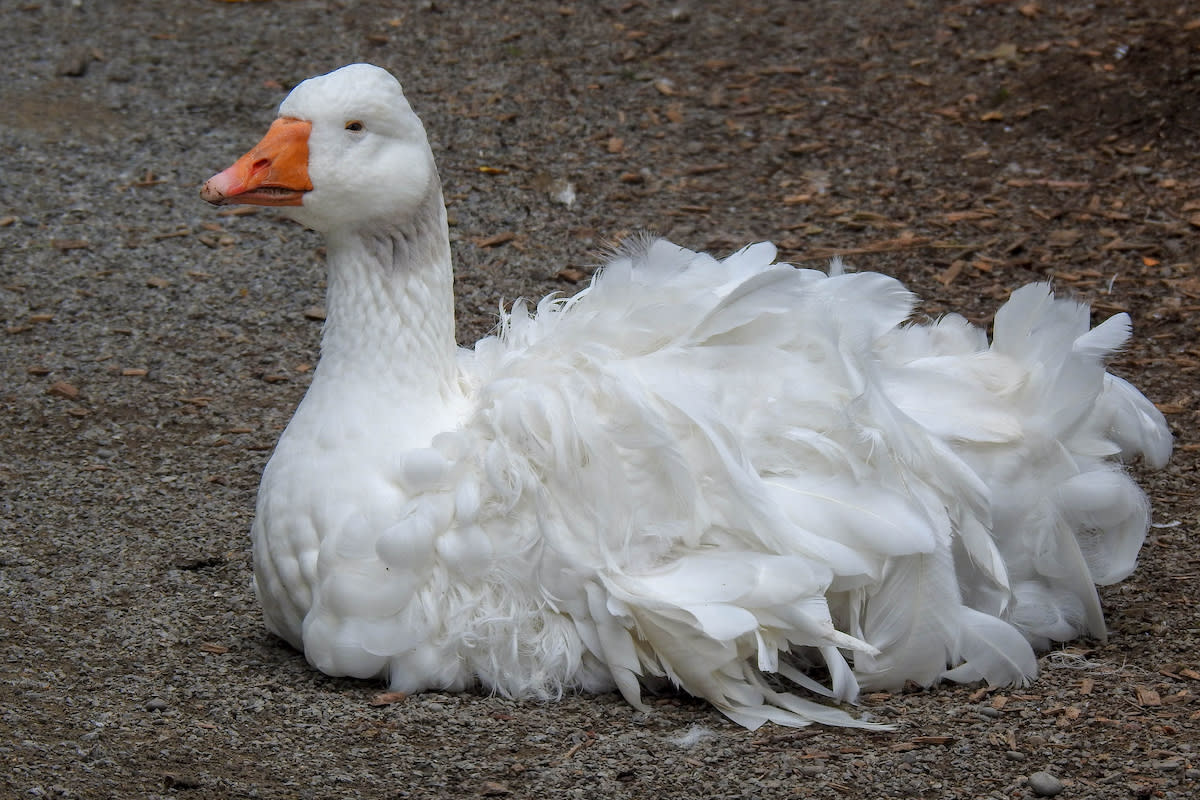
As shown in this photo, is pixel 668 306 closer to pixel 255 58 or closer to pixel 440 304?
pixel 440 304

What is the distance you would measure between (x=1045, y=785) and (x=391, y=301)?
217cm

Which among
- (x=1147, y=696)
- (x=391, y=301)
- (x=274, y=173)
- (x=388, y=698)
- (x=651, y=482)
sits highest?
(x=274, y=173)

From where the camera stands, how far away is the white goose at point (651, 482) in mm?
3852

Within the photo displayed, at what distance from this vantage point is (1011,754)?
364 centimetres

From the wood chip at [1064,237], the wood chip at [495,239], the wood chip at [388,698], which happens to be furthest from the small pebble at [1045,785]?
the wood chip at [495,239]

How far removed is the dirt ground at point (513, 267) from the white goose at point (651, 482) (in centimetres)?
18

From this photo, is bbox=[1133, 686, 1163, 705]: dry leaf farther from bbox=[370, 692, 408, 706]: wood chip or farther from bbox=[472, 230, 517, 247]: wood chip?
bbox=[472, 230, 517, 247]: wood chip

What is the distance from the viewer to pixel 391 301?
4113 millimetres

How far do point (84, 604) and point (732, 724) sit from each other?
81.9 inches

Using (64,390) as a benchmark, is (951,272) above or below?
above

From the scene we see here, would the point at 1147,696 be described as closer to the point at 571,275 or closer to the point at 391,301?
the point at 391,301

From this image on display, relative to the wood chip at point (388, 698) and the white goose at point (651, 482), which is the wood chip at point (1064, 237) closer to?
the white goose at point (651, 482)

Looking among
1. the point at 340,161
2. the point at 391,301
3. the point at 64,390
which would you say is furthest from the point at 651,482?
the point at 64,390

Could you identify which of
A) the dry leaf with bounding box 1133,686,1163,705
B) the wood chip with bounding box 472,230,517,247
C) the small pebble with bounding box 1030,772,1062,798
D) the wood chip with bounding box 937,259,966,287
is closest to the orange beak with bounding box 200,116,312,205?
the small pebble with bounding box 1030,772,1062,798
